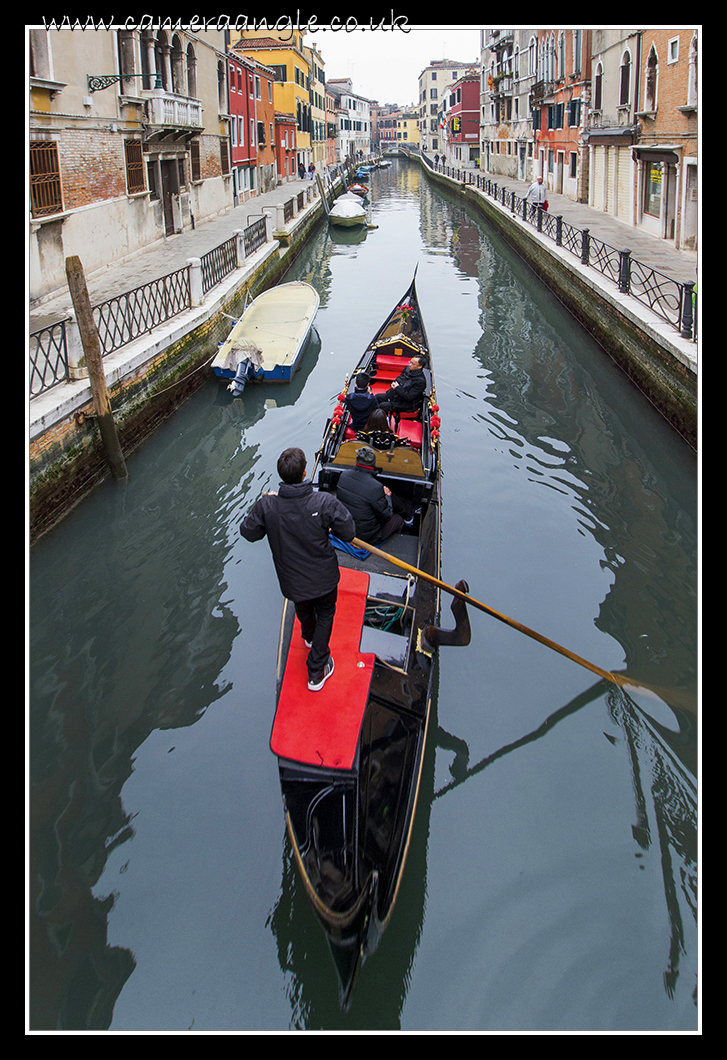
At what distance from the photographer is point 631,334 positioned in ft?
32.7

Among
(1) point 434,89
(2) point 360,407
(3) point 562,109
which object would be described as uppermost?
(1) point 434,89

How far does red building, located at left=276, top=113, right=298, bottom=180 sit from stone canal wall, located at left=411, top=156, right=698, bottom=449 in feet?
64.0

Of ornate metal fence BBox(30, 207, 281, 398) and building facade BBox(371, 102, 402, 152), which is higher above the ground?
building facade BBox(371, 102, 402, 152)

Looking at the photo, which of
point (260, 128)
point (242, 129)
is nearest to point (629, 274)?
point (242, 129)

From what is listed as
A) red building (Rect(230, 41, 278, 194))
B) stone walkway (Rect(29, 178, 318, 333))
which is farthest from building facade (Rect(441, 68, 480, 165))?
stone walkway (Rect(29, 178, 318, 333))

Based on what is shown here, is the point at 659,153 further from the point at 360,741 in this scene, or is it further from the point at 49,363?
the point at 360,741

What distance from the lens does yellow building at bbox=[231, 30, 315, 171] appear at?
1310 inches

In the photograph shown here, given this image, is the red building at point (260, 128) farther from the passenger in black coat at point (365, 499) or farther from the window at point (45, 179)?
the passenger in black coat at point (365, 499)

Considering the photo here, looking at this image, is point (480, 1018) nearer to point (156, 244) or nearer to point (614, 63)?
point (156, 244)

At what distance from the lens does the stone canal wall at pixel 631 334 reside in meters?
7.96

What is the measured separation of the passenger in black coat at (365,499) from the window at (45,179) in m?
7.73

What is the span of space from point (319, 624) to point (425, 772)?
3.73 feet

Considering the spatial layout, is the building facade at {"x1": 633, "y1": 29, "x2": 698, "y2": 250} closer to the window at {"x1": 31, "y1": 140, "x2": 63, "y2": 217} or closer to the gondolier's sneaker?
the window at {"x1": 31, "y1": 140, "x2": 63, "y2": 217}

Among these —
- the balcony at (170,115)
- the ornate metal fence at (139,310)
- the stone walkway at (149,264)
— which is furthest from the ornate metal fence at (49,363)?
the balcony at (170,115)
